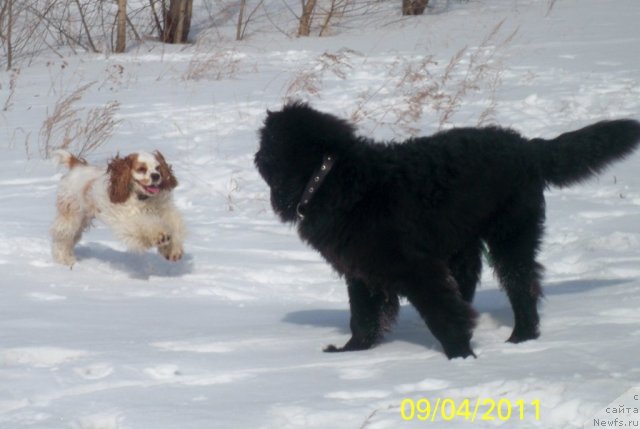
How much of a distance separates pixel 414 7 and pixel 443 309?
1541cm

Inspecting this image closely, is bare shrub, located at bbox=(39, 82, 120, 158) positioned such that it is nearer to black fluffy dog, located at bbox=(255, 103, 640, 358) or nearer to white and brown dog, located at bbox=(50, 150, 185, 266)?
white and brown dog, located at bbox=(50, 150, 185, 266)

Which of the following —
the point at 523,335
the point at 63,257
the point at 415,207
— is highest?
the point at 415,207

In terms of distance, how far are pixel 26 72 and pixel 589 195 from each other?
31.8 feet

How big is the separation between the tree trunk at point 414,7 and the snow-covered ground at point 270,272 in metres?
2.87

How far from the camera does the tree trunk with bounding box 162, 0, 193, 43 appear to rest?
17.9 metres

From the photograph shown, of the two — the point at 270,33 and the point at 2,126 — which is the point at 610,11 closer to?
the point at 270,33

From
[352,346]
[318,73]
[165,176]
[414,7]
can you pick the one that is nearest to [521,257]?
[352,346]

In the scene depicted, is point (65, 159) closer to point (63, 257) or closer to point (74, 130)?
point (63, 257)

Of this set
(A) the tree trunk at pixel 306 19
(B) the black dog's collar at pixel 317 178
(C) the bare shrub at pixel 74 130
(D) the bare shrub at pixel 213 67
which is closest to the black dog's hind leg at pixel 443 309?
(B) the black dog's collar at pixel 317 178

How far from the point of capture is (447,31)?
16.0 meters

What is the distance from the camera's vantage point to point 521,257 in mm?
4879

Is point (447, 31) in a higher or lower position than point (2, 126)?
higher

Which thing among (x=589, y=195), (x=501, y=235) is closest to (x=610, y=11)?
(x=589, y=195)
